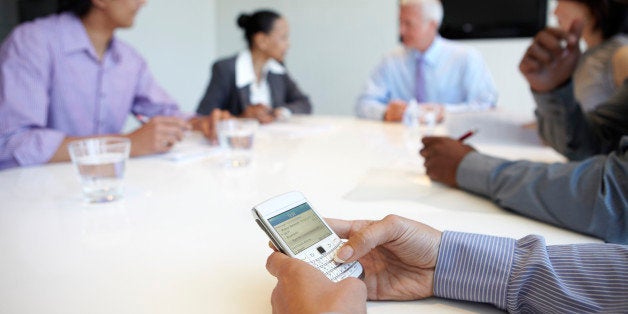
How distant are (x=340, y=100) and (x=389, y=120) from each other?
2341 millimetres

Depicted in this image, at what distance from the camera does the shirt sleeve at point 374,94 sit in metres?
2.50


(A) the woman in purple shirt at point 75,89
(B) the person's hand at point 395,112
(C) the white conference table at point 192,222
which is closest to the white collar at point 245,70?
(A) the woman in purple shirt at point 75,89

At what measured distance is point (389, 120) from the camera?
2.24m

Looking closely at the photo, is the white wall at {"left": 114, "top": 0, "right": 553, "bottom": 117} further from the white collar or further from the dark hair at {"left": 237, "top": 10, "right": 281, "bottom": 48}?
the white collar

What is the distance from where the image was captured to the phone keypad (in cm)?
56

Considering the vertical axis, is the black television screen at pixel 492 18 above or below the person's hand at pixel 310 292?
above

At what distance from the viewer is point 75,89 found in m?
1.63

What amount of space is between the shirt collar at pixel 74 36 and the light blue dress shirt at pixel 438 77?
4.85ft

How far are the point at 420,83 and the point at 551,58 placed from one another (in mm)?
1557

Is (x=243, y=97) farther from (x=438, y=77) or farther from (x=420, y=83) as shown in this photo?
(x=438, y=77)

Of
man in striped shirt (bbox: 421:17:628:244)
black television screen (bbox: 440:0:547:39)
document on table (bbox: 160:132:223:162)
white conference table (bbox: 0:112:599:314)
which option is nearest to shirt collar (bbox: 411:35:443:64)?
black television screen (bbox: 440:0:547:39)

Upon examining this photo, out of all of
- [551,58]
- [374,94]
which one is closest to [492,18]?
[374,94]

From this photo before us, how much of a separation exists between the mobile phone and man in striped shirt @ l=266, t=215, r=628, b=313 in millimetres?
18

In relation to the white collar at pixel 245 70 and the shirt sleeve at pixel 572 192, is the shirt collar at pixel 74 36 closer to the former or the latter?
the white collar at pixel 245 70
